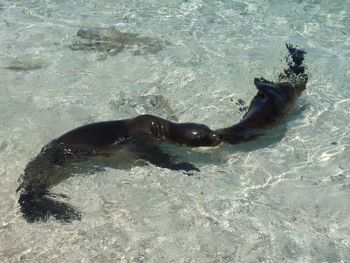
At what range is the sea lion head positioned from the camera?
5.75 meters

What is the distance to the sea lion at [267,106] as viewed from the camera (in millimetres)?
5918

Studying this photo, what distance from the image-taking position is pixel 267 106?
20.6ft

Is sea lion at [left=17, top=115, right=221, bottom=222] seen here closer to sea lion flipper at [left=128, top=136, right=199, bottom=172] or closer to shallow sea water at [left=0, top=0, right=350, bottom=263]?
sea lion flipper at [left=128, top=136, right=199, bottom=172]

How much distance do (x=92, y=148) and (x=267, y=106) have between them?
7.02ft

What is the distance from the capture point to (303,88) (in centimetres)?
700

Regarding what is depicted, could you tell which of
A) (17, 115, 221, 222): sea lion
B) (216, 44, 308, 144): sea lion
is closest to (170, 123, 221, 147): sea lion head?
(17, 115, 221, 222): sea lion

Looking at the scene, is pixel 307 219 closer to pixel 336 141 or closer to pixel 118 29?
pixel 336 141

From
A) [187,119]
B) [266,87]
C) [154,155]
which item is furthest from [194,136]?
[266,87]

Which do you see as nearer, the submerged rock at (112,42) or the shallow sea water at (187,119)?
the shallow sea water at (187,119)

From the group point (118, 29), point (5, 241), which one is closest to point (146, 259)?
point (5, 241)

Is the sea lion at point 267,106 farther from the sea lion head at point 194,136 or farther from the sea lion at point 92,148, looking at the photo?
the sea lion at point 92,148

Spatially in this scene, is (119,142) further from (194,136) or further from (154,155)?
(194,136)

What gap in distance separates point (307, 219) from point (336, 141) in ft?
4.89

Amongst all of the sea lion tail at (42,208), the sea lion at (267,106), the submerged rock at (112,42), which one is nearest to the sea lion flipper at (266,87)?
A: the sea lion at (267,106)
